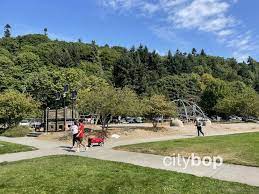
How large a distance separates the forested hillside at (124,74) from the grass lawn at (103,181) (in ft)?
213

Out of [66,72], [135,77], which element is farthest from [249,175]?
[135,77]

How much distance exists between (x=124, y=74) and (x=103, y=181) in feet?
329

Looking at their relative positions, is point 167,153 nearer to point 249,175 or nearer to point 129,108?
point 249,175

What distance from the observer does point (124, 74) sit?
111 metres

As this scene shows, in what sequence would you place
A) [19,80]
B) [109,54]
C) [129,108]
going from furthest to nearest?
[109,54] → [19,80] → [129,108]

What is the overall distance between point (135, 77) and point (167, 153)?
92220mm

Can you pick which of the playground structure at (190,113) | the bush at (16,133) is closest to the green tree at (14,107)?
the bush at (16,133)

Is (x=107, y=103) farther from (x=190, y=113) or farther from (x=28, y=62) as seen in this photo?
(x=28, y=62)

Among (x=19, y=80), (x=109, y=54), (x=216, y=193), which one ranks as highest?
(x=109, y=54)

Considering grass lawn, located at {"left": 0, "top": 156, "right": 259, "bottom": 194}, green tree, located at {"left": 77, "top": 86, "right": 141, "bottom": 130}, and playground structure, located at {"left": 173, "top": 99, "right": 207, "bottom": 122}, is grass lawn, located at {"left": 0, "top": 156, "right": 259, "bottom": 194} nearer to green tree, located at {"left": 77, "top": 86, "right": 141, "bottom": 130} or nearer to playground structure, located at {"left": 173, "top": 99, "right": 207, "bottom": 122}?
green tree, located at {"left": 77, "top": 86, "right": 141, "bottom": 130}

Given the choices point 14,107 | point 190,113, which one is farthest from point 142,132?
point 190,113

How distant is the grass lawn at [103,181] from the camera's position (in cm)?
998

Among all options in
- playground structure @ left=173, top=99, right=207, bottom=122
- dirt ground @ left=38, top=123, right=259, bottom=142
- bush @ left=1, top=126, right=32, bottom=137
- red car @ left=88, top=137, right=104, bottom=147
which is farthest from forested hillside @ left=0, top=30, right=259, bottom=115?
red car @ left=88, top=137, right=104, bottom=147

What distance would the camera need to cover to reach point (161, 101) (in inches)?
1604
